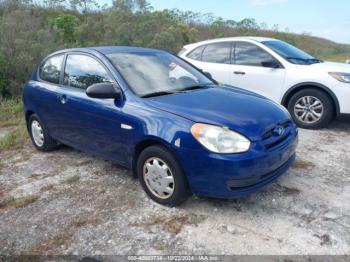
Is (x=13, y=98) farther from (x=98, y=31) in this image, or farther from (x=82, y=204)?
(x=82, y=204)

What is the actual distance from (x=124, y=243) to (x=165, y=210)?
0.62m

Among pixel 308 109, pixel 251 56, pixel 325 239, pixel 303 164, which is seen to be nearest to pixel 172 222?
pixel 325 239

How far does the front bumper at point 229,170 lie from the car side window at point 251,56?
3.39 m

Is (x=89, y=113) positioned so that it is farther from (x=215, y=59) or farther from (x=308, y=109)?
(x=308, y=109)

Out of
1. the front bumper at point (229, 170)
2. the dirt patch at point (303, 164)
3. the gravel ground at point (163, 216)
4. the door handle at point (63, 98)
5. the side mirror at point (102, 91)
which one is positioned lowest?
the gravel ground at point (163, 216)

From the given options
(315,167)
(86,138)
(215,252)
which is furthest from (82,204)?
(315,167)

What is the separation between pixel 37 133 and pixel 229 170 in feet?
12.0

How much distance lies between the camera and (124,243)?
316cm

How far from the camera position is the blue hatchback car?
10.7ft

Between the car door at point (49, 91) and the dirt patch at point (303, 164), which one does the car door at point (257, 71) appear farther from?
the car door at point (49, 91)

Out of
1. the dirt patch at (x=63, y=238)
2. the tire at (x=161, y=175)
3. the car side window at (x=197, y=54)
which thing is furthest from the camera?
the car side window at (x=197, y=54)

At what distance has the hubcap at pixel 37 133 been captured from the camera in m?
5.55

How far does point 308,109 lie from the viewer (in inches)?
243

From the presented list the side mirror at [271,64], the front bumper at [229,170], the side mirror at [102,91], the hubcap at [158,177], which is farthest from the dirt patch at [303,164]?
the side mirror at [102,91]
